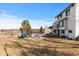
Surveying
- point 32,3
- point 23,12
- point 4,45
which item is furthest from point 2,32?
point 32,3

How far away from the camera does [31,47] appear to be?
7973 mm

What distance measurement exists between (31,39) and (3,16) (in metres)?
1.58

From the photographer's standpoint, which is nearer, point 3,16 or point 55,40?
point 3,16

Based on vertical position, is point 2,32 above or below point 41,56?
above

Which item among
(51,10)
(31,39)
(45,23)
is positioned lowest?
(31,39)

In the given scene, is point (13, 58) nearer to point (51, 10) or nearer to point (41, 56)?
point (41, 56)

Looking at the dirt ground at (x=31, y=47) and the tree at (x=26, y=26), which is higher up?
the tree at (x=26, y=26)

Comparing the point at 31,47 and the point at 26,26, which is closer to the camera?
the point at 26,26

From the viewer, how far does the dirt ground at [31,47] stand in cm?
732

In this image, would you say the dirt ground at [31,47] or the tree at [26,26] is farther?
the tree at [26,26]

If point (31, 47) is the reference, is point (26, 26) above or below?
above

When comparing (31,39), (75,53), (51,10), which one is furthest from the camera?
(31,39)

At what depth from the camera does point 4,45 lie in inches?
315

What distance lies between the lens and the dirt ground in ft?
24.0
